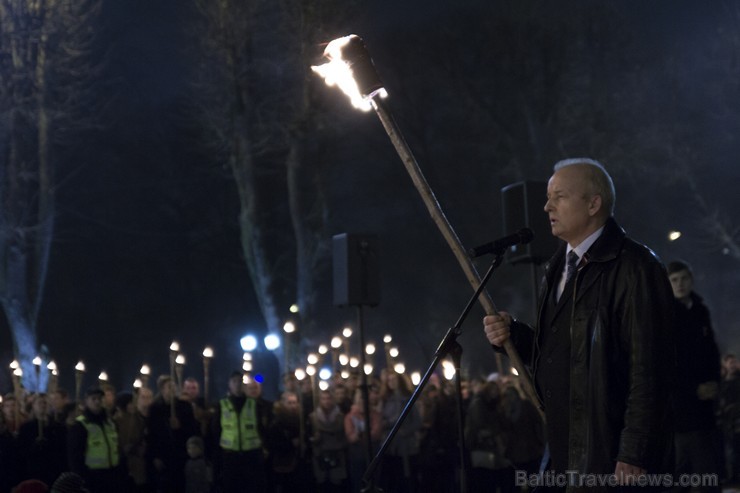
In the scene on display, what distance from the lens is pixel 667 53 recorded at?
1141 inches

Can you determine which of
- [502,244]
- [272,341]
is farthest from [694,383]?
[272,341]

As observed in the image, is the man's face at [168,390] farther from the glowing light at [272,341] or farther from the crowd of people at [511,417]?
the glowing light at [272,341]

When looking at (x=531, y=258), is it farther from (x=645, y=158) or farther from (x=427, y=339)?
(x=427, y=339)

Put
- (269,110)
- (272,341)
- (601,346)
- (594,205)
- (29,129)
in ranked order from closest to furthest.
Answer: (601,346) → (594,205) → (29,129) → (272,341) → (269,110)

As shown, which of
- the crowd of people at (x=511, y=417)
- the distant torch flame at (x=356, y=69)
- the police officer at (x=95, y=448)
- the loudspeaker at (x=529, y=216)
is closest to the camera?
the crowd of people at (x=511, y=417)

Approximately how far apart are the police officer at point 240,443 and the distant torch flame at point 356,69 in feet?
27.3

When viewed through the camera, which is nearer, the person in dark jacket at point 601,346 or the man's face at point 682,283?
the person in dark jacket at point 601,346

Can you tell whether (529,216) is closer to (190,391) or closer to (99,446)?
(99,446)

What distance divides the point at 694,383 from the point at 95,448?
7185 mm

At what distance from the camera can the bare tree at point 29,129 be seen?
22.7 meters

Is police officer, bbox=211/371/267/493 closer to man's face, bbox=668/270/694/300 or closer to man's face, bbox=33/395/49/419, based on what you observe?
man's face, bbox=33/395/49/419

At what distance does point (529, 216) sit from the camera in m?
10.2

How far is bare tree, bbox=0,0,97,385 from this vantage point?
22703 millimetres

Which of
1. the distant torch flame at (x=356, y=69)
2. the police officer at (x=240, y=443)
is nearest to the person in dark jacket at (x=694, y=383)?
the distant torch flame at (x=356, y=69)
